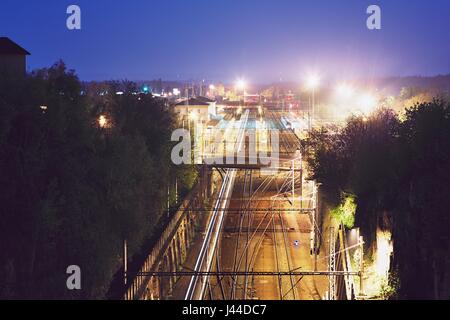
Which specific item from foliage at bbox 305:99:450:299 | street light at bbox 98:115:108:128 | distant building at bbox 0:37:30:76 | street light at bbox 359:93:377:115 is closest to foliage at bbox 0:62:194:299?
street light at bbox 98:115:108:128

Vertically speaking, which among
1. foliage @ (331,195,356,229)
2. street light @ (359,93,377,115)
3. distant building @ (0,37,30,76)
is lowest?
foliage @ (331,195,356,229)

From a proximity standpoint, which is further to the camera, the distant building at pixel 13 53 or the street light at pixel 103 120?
the street light at pixel 103 120

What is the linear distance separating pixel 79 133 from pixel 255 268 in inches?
195

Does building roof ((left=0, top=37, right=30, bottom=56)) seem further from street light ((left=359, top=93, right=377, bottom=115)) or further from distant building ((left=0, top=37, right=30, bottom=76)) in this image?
street light ((left=359, top=93, right=377, bottom=115))

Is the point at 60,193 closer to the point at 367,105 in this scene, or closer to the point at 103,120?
the point at 103,120

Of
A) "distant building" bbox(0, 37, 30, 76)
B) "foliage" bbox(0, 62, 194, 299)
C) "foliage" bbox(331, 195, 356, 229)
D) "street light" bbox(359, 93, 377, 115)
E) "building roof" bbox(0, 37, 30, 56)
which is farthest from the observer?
"street light" bbox(359, 93, 377, 115)

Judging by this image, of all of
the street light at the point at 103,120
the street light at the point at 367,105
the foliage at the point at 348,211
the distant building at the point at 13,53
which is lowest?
the foliage at the point at 348,211

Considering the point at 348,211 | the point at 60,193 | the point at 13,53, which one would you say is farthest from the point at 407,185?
the point at 13,53

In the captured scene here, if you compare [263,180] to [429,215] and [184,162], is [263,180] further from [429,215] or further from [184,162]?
[429,215]

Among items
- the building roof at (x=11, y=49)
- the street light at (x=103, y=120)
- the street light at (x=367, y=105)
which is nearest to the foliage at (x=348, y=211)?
the street light at (x=367, y=105)

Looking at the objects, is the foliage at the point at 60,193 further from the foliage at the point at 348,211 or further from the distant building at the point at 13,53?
the foliage at the point at 348,211

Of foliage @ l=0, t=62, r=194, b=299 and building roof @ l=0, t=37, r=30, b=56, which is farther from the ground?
building roof @ l=0, t=37, r=30, b=56
